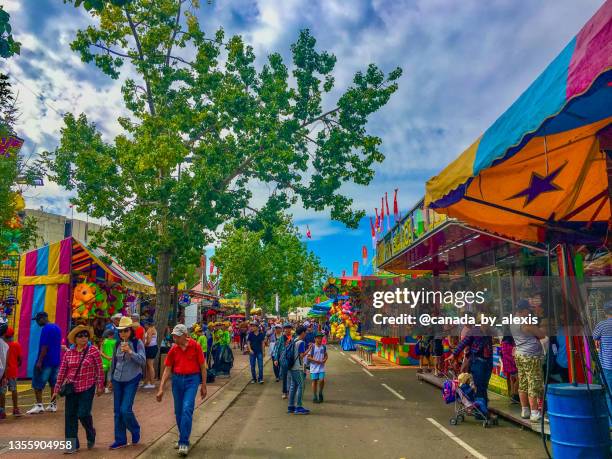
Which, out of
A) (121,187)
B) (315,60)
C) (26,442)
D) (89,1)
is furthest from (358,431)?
(315,60)

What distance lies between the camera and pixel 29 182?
12953 millimetres

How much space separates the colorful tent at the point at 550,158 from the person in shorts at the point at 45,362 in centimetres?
835

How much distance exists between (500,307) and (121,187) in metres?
12.4

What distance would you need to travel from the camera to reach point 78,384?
22.5 feet

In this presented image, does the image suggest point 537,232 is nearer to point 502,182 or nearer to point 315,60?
point 502,182

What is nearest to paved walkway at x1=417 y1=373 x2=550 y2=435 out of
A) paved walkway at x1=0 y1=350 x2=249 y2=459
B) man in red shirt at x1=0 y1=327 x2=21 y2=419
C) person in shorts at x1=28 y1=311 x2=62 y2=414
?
paved walkway at x1=0 y1=350 x2=249 y2=459

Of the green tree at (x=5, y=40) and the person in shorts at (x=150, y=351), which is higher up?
the green tree at (x=5, y=40)

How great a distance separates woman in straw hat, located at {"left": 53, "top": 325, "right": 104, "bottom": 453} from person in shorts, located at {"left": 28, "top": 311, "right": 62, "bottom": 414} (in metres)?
3.29

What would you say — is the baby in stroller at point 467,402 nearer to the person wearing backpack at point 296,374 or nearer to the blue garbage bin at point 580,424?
the person wearing backpack at point 296,374

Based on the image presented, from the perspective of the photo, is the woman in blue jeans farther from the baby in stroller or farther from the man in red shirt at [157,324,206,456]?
the baby in stroller

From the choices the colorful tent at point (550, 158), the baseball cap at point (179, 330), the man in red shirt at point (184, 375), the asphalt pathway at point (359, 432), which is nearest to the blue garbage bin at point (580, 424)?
the asphalt pathway at point (359, 432)

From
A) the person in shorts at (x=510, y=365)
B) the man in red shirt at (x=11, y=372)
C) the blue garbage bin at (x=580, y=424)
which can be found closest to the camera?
the blue garbage bin at (x=580, y=424)

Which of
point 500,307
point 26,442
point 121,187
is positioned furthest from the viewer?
point 121,187

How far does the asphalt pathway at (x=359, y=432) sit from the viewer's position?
23.0 feet
